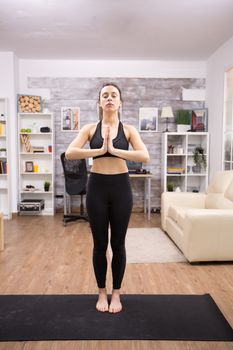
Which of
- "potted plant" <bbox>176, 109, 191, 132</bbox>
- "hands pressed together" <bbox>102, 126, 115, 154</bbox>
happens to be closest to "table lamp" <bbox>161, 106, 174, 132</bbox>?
"potted plant" <bbox>176, 109, 191, 132</bbox>

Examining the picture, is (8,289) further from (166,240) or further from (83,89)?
(83,89)

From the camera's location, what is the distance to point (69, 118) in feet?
20.3

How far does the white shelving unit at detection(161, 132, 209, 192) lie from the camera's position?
5.94 m

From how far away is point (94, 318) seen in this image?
7.29ft

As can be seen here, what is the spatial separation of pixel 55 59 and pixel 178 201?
3.39 meters

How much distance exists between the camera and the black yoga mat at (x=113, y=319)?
2031mm

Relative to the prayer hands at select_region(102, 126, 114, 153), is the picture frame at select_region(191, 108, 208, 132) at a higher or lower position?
higher

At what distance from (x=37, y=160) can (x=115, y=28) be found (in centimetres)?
275

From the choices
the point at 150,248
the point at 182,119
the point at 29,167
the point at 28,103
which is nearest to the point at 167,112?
the point at 182,119

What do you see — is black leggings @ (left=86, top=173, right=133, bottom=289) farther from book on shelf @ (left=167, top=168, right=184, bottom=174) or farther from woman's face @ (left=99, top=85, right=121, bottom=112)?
book on shelf @ (left=167, top=168, right=184, bottom=174)

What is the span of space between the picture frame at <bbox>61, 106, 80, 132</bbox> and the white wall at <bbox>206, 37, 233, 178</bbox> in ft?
7.62

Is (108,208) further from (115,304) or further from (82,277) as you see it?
(82,277)

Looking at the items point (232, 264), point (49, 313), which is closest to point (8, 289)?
point (49, 313)

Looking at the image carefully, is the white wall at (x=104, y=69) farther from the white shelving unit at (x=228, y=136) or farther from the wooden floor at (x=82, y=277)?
the wooden floor at (x=82, y=277)
